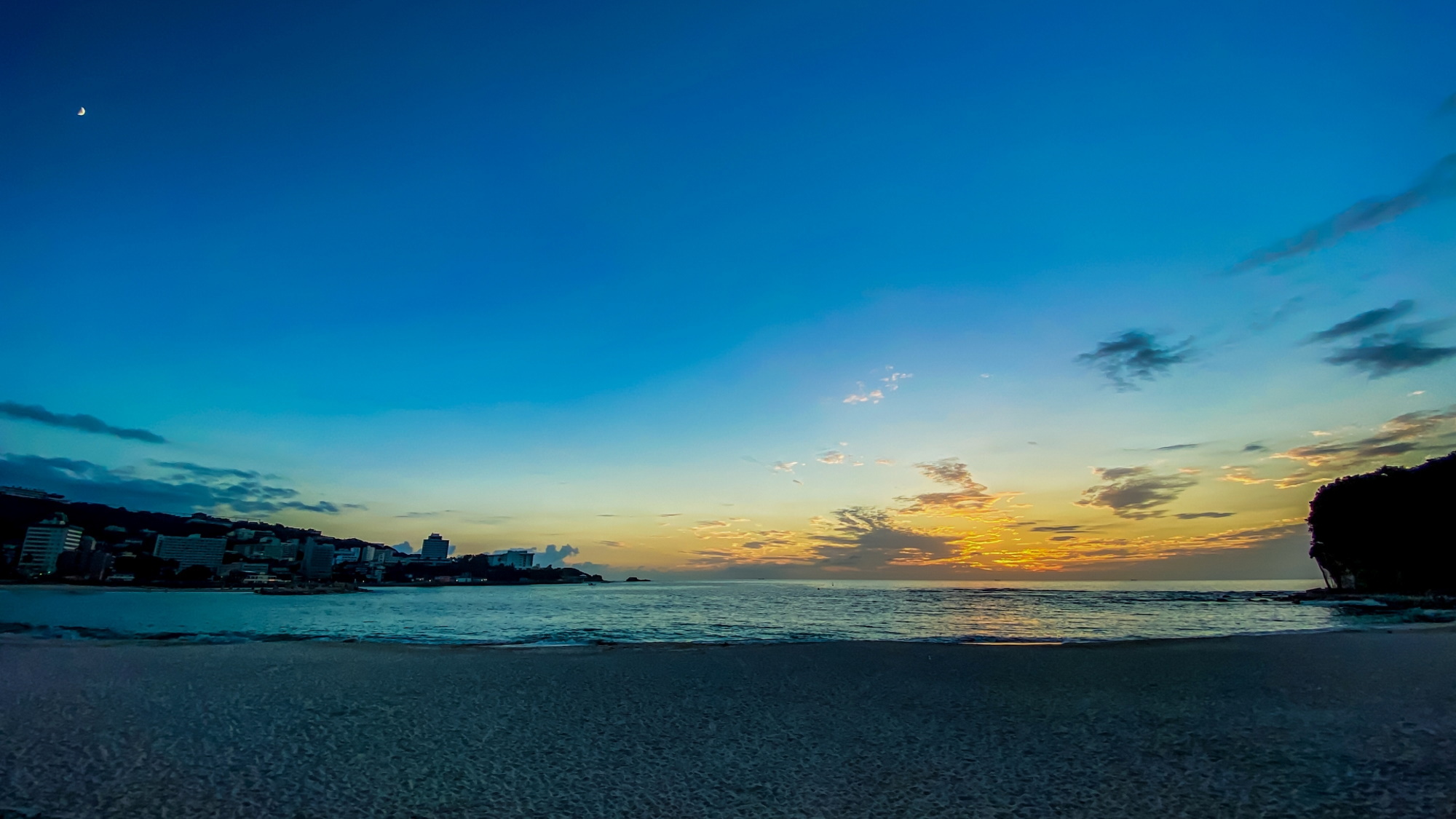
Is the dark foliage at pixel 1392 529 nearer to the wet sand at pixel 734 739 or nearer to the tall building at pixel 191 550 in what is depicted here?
the wet sand at pixel 734 739

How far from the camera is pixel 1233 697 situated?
14.1 meters

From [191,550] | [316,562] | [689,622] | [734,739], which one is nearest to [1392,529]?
[689,622]

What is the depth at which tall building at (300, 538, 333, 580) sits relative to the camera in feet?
610

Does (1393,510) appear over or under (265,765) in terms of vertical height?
over

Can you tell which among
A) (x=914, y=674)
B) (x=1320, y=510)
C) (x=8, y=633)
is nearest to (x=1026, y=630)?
(x=914, y=674)

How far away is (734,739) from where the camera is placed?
1106 centimetres

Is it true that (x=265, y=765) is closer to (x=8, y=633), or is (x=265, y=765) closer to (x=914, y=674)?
(x=914, y=674)

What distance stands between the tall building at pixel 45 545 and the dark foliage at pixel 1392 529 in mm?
251228

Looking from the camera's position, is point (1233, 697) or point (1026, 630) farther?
point (1026, 630)

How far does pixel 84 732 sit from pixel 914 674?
1809cm

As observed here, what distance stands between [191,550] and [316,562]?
31.7 metres

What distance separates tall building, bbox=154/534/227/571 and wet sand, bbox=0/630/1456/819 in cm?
20989

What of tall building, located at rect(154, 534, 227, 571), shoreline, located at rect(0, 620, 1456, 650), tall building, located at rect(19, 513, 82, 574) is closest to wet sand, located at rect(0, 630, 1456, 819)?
shoreline, located at rect(0, 620, 1456, 650)

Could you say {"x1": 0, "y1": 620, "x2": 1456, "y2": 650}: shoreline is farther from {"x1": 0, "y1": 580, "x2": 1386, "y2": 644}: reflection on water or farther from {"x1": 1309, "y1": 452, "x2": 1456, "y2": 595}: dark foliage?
{"x1": 1309, "y1": 452, "x2": 1456, "y2": 595}: dark foliage
